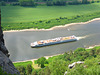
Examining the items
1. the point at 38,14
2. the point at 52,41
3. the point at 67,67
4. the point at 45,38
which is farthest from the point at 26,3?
the point at 67,67

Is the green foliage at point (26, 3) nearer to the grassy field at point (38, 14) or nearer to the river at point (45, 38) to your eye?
the grassy field at point (38, 14)

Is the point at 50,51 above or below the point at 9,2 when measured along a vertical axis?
below

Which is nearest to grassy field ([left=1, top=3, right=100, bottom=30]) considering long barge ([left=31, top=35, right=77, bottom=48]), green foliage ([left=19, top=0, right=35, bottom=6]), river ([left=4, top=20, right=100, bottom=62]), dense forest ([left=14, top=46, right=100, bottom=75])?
green foliage ([left=19, top=0, right=35, bottom=6])

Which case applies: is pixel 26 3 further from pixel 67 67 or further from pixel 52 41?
pixel 67 67

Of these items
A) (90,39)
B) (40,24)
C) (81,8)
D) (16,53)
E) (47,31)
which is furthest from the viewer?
(81,8)

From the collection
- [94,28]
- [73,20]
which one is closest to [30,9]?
[73,20]

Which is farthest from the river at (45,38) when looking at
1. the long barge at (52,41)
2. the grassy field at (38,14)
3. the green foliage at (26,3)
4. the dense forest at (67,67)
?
the green foliage at (26,3)

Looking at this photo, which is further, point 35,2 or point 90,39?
point 35,2

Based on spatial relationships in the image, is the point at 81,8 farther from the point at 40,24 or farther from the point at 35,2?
the point at 40,24
